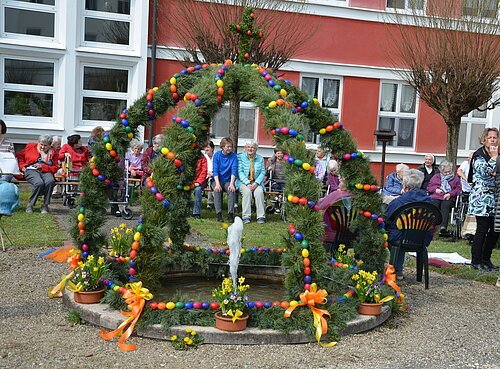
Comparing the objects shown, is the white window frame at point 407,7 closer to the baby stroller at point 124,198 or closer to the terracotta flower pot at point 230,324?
the baby stroller at point 124,198

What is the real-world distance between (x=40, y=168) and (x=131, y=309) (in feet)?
25.5

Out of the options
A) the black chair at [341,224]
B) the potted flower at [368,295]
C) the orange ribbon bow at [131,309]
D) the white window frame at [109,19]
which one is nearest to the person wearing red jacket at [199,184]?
the black chair at [341,224]

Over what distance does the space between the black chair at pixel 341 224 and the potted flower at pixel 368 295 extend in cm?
127

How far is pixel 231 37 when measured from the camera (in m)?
13.4

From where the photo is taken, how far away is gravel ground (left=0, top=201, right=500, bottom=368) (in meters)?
4.72

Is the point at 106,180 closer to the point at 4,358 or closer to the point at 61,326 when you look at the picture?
the point at 61,326

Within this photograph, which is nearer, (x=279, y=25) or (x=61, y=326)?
(x=61, y=326)

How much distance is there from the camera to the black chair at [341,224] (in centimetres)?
728

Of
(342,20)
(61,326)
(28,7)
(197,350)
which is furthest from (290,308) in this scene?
(342,20)

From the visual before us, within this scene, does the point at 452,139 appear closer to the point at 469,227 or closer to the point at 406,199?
the point at 469,227

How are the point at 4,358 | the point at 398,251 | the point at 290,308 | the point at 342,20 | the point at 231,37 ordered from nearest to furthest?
the point at 4,358 < the point at 290,308 < the point at 398,251 < the point at 231,37 < the point at 342,20

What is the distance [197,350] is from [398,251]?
12.0 ft

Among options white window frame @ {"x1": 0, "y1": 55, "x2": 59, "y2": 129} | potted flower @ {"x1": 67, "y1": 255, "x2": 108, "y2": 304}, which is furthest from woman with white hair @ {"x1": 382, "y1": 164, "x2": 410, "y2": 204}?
white window frame @ {"x1": 0, "y1": 55, "x2": 59, "y2": 129}

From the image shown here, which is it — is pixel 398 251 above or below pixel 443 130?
below
